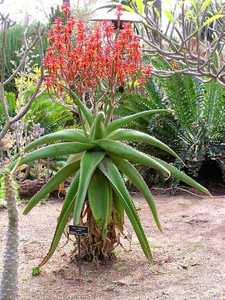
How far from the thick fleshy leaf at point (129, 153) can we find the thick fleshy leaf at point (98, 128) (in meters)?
0.06

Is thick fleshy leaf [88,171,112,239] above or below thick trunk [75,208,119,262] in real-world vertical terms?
above

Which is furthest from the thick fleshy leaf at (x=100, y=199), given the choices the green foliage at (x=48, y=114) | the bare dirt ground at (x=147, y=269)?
the green foliage at (x=48, y=114)

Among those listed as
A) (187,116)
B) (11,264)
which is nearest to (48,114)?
(187,116)

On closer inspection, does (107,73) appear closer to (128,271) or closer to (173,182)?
(128,271)

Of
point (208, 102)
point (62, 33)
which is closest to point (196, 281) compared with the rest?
point (62, 33)

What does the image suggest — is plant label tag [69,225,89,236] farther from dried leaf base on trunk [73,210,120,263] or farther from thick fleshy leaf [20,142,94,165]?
thick fleshy leaf [20,142,94,165]

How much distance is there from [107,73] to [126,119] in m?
0.44

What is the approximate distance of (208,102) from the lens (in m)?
7.80

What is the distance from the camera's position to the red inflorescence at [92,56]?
4.28m

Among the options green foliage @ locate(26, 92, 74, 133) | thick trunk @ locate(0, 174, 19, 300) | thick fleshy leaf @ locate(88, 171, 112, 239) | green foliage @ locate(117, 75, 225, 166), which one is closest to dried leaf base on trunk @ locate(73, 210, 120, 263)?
thick fleshy leaf @ locate(88, 171, 112, 239)

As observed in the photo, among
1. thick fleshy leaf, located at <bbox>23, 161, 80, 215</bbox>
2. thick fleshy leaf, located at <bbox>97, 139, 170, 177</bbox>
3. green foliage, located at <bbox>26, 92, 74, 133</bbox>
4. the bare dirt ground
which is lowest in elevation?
the bare dirt ground

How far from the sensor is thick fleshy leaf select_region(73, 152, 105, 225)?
13.5 feet

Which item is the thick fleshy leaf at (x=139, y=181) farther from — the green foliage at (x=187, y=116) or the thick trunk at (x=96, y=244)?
the green foliage at (x=187, y=116)

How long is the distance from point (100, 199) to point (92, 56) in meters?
1.00
